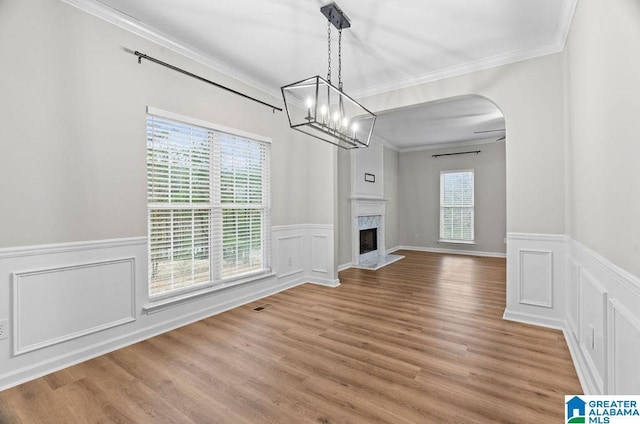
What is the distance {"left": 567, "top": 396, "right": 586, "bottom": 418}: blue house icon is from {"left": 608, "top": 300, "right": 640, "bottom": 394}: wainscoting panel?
0.23 metres

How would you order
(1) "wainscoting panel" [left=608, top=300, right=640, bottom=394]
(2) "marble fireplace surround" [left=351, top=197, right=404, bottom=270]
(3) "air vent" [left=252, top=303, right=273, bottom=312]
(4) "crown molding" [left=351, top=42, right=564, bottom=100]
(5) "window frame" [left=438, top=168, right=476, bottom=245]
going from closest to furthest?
(1) "wainscoting panel" [left=608, top=300, right=640, bottom=394], (4) "crown molding" [left=351, top=42, right=564, bottom=100], (3) "air vent" [left=252, top=303, right=273, bottom=312], (2) "marble fireplace surround" [left=351, top=197, right=404, bottom=270], (5) "window frame" [left=438, top=168, right=476, bottom=245]

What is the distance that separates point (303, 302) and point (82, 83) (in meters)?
3.19

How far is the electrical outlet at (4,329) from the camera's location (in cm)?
204

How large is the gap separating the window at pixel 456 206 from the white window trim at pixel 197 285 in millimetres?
5657

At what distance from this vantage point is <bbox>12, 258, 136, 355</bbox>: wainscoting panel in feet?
7.00

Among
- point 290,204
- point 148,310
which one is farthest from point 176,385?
point 290,204

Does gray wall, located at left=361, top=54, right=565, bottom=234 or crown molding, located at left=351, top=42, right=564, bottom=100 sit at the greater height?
crown molding, located at left=351, top=42, right=564, bottom=100

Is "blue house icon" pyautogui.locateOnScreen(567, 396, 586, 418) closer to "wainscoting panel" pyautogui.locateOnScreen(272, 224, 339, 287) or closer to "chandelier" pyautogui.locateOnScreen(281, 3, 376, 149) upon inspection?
"chandelier" pyautogui.locateOnScreen(281, 3, 376, 149)

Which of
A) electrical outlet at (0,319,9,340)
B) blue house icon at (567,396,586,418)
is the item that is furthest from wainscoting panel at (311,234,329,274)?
electrical outlet at (0,319,9,340)

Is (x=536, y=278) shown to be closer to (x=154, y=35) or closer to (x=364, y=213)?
(x=364, y=213)

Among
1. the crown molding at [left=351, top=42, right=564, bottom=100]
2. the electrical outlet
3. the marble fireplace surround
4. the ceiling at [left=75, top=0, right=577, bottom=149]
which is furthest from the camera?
the marble fireplace surround

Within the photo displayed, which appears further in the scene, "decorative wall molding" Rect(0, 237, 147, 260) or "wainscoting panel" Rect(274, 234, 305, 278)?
"wainscoting panel" Rect(274, 234, 305, 278)

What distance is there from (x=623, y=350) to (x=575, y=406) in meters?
0.61

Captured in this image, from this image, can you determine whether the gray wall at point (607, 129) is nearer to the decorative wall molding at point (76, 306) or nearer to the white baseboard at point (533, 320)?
the white baseboard at point (533, 320)
